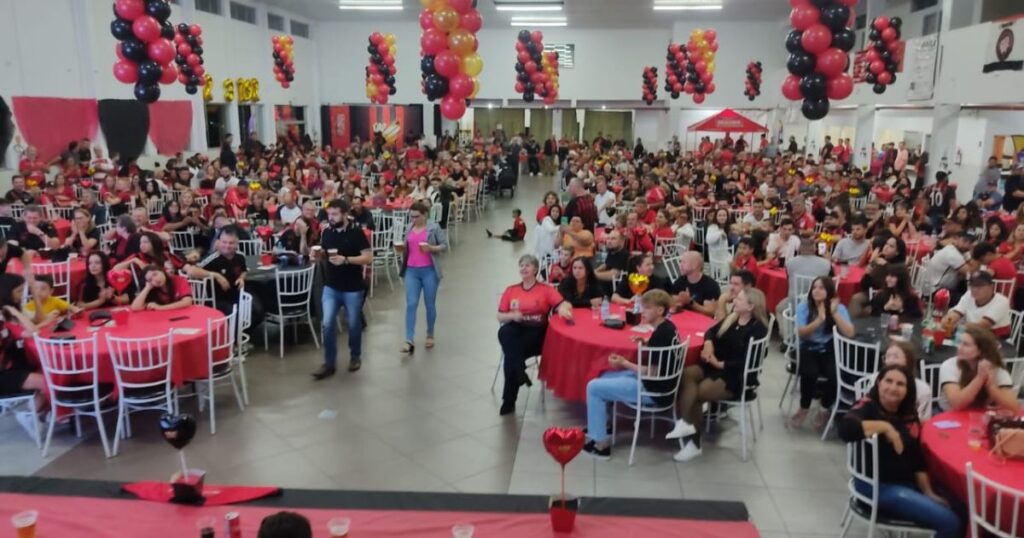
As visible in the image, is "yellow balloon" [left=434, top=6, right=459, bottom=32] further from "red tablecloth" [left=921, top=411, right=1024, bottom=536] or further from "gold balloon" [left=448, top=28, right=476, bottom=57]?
"red tablecloth" [left=921, top=411, right=1024, bottom=536]

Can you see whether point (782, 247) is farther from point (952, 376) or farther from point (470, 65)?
point (470, 65)

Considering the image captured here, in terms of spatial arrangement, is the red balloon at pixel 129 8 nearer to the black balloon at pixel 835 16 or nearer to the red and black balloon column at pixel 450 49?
the red and black balloon column at pixel 450 49

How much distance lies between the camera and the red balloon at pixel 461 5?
891cm

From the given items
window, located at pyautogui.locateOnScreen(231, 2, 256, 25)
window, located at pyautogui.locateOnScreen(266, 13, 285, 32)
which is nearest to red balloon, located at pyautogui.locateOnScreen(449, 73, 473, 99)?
window, located at pyautogui.locateOnScreen(231, 2, 256, 25)

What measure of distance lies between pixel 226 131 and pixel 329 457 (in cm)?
1750

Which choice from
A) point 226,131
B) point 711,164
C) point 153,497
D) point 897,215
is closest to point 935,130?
point 711,164

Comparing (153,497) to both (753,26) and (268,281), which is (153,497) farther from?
(753,26)

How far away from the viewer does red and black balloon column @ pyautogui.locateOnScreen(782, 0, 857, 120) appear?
8.66m

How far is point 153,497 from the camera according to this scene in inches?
127

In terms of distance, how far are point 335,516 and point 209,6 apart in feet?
63.1

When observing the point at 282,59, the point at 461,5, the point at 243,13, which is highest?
the point at 243,13

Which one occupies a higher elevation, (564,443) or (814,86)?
(814,86)

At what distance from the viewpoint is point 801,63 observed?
8.95m

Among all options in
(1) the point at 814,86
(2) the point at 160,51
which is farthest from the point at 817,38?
(2) the point at 160,51
